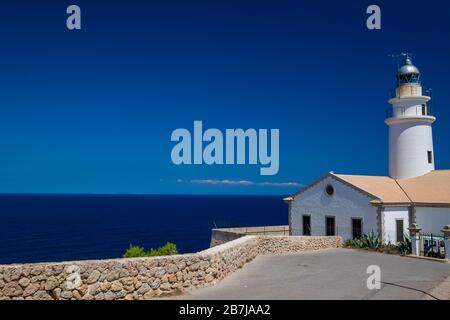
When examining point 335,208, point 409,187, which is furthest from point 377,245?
point 409,187

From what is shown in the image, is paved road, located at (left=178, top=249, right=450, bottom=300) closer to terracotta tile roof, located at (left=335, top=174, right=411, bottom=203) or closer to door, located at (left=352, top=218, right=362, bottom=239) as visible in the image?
door, located at (left=352, top=218, right=362, bottom=239)

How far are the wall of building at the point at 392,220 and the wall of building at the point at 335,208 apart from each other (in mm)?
551

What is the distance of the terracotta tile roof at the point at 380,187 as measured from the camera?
2337 centimetres

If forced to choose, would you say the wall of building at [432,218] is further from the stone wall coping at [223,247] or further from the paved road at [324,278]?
the stone wall coping at [223,247]

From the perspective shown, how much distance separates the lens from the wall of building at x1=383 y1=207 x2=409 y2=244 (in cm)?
2258

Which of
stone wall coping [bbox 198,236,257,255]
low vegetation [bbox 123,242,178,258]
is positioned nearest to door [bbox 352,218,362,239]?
stone wall coping [bbox 198,236,257,255]

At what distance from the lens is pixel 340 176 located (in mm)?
25156

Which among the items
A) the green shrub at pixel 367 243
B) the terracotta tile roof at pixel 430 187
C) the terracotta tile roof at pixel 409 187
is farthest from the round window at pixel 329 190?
the green shrub at pixel 367 243

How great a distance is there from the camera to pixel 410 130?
89.9 ft

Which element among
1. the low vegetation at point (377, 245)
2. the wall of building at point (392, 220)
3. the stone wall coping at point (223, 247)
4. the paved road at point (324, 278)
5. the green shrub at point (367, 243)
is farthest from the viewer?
the wall of building at point (392, 220)

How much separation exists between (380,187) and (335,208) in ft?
9.43

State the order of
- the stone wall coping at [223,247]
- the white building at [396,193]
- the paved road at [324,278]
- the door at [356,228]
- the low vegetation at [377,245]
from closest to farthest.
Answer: the paved road at [324,278] < the stone wall coping at [223,247] < the low vegetation at [377,245] < the white building at [396,193] < the door at [356,228]
